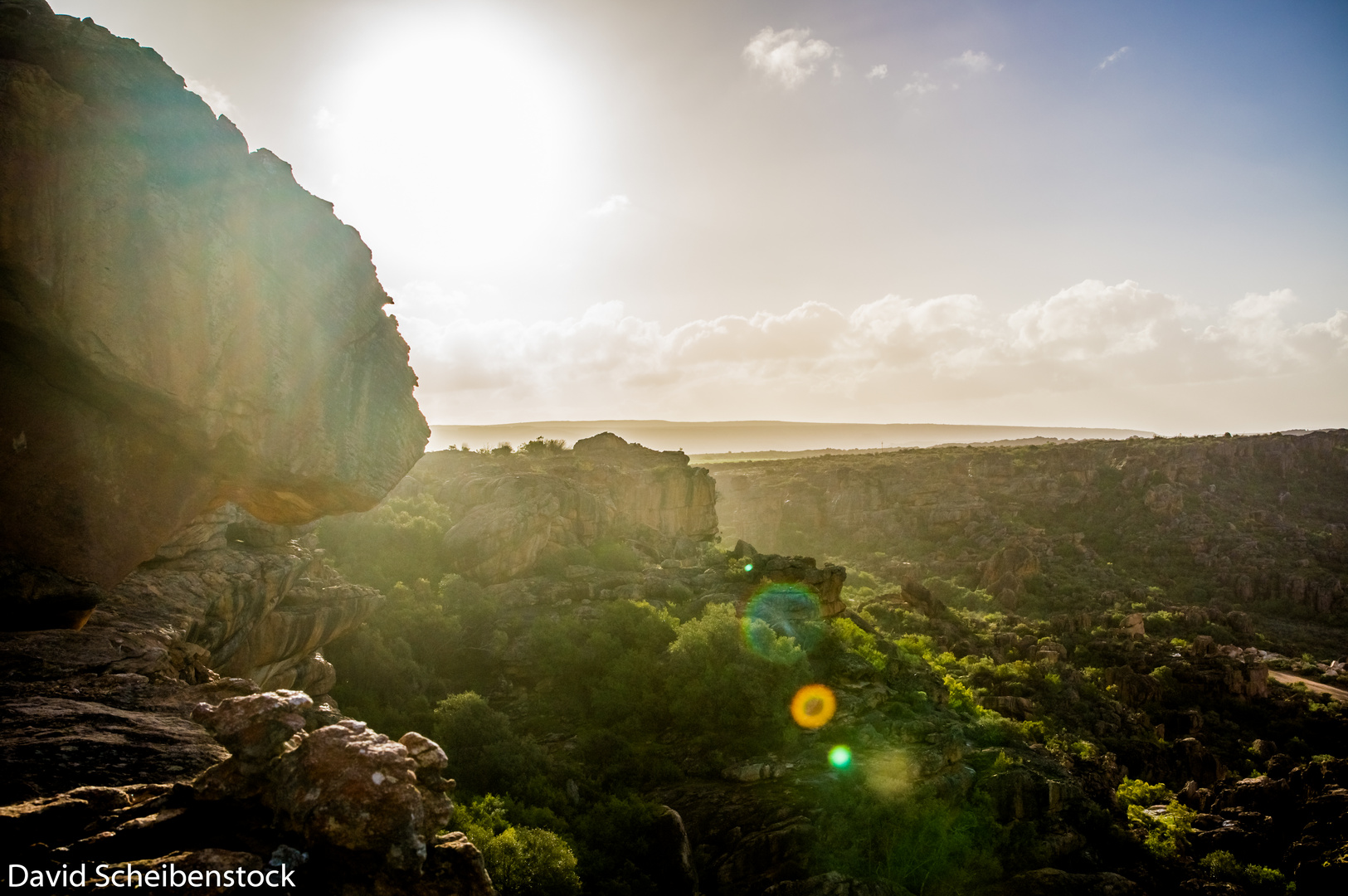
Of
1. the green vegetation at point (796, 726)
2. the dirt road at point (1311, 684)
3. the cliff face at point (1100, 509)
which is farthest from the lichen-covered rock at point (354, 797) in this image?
the cliff face at point (1100, 509)

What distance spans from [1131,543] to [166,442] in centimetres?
9377

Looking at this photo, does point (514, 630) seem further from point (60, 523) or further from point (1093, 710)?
point (1093, 710)

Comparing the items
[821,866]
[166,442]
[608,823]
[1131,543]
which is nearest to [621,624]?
[608,823]

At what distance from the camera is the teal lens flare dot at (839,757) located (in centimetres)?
2458

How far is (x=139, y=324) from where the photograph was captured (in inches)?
448

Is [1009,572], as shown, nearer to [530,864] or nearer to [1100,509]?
[1100,509]

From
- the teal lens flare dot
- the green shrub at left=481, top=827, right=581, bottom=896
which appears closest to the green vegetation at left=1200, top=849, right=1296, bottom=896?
the teal lens flare dot

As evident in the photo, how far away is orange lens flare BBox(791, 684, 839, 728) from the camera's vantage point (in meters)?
27.8

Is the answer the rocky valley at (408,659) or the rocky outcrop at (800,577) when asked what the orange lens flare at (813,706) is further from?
the rocky outcrop at (800,577)

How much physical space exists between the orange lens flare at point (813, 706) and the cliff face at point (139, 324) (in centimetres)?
2009

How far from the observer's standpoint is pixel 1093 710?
136 ft

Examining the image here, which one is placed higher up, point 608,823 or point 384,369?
point 384,369

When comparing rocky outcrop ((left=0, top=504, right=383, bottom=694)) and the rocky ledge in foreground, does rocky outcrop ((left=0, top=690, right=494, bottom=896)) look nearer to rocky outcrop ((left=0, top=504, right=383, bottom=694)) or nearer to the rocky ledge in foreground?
the rocky ledge in foreground

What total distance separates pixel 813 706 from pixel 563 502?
22.2m
